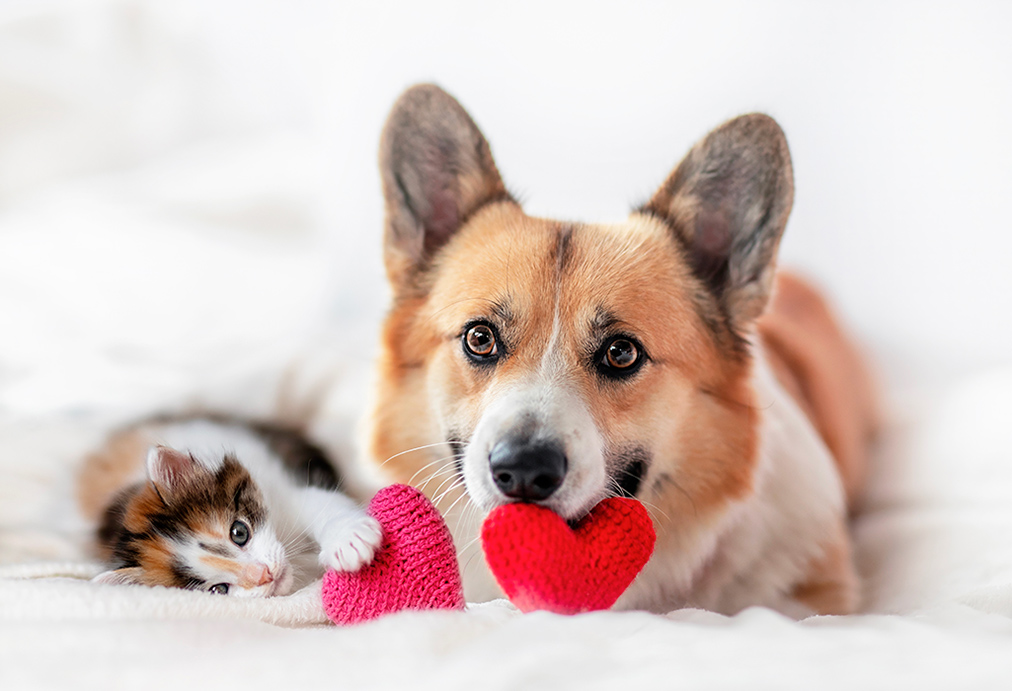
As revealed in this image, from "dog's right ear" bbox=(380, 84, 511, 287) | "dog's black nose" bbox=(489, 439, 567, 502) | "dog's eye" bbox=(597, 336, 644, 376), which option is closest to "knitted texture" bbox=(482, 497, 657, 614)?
"dog's black nose" bbox=(489, 439, 567, 502)

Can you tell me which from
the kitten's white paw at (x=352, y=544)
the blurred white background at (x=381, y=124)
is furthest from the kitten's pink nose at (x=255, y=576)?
the blurred white background at (x=381, y=124)

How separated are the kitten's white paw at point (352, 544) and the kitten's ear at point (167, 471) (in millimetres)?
292

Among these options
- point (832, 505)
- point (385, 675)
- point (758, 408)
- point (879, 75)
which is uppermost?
point (879, 75)

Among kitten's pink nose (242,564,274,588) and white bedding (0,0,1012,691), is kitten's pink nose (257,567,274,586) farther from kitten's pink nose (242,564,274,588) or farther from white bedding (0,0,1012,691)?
white bedding (0,0,1012,691)

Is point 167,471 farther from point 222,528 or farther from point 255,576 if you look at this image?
point 255,576

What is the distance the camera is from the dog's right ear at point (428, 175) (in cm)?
179

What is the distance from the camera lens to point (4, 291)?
2.82m

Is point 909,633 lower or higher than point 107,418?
higher

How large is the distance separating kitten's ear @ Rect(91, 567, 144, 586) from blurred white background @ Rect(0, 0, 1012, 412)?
1375 mm

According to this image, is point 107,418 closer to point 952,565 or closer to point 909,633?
point 909,633

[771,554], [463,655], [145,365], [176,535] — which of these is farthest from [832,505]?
[145,365]

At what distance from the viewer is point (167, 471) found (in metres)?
1.40

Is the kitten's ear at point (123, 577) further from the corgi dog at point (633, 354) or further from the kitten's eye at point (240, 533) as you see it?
the corgi dog at point (633, 354)

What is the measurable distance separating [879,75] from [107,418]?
119 inches
